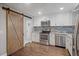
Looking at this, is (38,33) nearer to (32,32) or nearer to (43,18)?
(32,32)

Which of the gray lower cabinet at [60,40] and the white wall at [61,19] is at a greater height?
the white wall at [61,19]

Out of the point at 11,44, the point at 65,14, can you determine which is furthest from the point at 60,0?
the point at 65,14

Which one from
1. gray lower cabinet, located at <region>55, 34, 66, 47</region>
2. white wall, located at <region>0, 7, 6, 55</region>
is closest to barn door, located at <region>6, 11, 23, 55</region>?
white wall, located at <region>0, 7, 6, 55</region>

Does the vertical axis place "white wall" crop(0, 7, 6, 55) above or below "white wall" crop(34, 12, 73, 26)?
below

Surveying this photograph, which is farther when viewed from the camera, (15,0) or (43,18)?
(43,18)

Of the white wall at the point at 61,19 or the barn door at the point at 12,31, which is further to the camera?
the white wall at the point at 61,19

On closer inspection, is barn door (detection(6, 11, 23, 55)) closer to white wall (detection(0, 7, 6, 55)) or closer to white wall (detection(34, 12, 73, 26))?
white wall (detection(0, 7, 6, 55))

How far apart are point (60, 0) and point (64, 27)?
4001 mm

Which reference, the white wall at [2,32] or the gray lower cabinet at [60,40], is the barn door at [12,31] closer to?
the white wall at [2,32]

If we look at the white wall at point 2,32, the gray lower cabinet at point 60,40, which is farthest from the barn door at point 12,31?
the gray lower cabinet at point 60,40

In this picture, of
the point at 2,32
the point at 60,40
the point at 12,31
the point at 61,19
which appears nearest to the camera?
the point at 2,32

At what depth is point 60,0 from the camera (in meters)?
0.87

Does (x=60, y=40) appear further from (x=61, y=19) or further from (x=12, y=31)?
(x=12, y=31)

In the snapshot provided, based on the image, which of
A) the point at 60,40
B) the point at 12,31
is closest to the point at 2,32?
the point at 12,31
